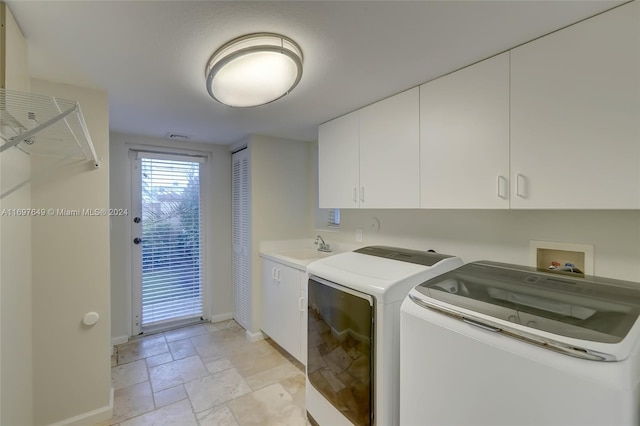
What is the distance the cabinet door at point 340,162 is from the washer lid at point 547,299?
104 centimetres

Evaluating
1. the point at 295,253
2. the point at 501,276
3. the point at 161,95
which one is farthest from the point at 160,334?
the point at 501,276

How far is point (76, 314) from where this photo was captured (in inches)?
70.3

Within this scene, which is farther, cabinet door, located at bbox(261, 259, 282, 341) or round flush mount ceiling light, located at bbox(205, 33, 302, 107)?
cabinet door, located at bbox(261, 259, 282, 341)

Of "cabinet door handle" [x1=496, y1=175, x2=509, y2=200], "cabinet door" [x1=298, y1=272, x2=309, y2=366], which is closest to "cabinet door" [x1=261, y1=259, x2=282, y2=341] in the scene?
"cabinet door" [x1=298, y1=272, x2=309, y2=366]

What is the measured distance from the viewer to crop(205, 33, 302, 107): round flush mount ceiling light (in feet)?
4.10

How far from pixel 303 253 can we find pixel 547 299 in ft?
7.23

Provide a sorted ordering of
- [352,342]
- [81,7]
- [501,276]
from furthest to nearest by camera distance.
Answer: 1. [352,342]
2. [501,276]
3. [81,7]

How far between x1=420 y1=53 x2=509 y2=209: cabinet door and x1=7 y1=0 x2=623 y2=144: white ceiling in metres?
0.09

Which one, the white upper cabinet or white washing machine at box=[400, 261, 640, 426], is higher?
the white upper cabinet

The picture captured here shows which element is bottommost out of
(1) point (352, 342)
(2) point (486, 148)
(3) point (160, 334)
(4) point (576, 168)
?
(3) point (160, 334)

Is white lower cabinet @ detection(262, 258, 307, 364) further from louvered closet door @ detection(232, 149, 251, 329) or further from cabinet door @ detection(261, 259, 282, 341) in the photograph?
louvered closet door @ detection(232, 149, 251, 329)

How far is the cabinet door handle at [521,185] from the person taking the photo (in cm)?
131

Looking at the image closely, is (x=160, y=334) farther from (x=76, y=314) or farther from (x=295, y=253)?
(x=295, y=253)

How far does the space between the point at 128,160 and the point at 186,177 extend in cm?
58
